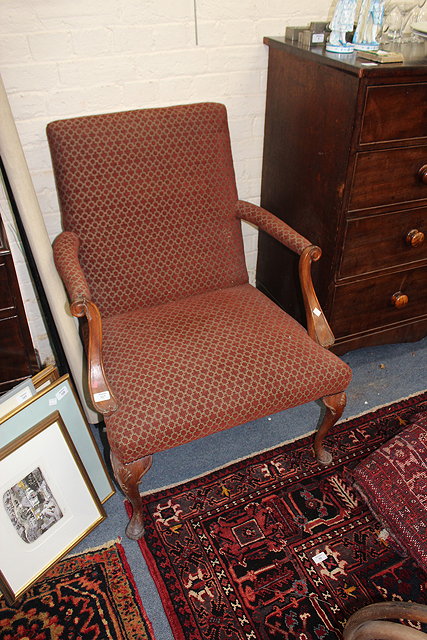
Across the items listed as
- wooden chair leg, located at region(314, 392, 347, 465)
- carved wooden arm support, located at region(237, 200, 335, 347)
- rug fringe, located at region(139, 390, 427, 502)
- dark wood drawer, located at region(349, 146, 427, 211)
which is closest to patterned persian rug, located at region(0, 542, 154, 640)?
rug fringe, located at region(139, 390, 427, 502)

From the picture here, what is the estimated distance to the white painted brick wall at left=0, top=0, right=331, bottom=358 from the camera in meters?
1.66

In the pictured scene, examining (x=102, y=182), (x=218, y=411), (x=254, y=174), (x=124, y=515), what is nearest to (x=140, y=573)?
(x=124, y=515)

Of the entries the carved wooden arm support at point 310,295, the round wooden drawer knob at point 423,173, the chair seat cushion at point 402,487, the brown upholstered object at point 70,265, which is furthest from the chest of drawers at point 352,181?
the brown upholstered object at point 70,265

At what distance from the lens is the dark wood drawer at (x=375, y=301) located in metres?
2.03

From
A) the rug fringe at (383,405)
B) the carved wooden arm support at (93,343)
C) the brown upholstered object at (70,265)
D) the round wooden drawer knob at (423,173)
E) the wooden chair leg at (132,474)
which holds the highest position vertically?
the round wooden drawer knob at (423,173)

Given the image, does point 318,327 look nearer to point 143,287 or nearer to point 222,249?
point 222,249

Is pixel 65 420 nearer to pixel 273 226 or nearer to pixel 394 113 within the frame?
pixel 273 226

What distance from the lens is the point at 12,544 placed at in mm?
1405

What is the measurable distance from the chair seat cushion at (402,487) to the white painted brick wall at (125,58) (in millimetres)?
1404

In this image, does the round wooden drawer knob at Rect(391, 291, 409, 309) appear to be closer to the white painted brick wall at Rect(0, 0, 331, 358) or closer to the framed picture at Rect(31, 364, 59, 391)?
the white painted brick wall at Rect(0, 0, 331, 358)

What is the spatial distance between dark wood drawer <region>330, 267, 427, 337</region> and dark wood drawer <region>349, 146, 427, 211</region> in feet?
1.13

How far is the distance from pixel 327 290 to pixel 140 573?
1210mm

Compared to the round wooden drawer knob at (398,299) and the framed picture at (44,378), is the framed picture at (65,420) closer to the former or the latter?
the framed picture at (44,378)

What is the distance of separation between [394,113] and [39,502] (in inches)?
65.8
